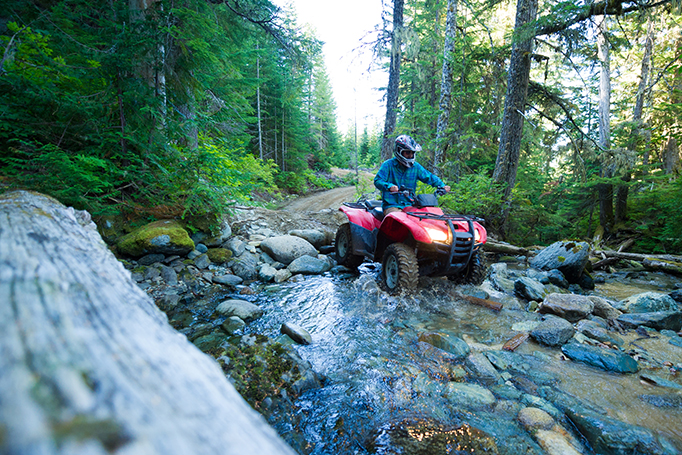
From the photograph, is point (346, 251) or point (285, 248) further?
point (285, 248)

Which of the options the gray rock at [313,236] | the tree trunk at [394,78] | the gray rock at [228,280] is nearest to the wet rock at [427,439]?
the gray rock at [228,280]

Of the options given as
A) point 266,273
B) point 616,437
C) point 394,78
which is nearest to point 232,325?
point 266,273

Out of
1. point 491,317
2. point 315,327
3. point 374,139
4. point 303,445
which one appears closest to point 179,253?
point 315,327

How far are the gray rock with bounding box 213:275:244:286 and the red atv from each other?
217cm

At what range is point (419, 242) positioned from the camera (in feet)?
14.1

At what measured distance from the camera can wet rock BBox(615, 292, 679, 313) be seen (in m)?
4.09

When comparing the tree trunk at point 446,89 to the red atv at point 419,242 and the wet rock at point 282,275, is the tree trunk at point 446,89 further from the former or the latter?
the wet rock at point 282,275

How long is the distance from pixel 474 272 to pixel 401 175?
6.83ft

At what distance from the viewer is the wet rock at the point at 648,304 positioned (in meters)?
4.09

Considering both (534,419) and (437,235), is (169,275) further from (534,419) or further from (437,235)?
(534,419)

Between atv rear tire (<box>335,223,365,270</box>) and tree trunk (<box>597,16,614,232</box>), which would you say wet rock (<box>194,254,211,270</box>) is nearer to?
atv rear tire (<box>335,223,365,270</box>)

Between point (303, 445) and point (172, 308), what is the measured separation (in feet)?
9.56

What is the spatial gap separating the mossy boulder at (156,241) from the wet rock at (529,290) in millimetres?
5600

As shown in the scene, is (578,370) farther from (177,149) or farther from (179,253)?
(177,149)
